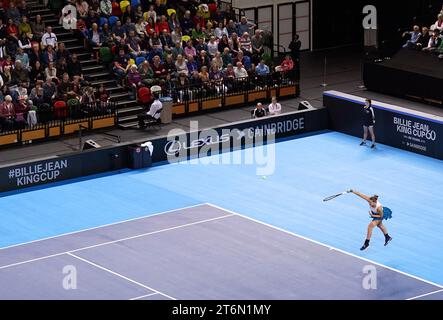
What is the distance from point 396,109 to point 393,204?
6886 mm

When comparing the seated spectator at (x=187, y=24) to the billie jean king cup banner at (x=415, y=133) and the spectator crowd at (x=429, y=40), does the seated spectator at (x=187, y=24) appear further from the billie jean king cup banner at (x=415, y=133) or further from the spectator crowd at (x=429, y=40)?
the billie jean king cup banner at (x=415, y=133)

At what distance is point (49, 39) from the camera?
44219 mm

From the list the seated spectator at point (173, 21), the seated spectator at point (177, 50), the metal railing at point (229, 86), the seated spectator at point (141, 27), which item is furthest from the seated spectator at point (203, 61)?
the seated spectator at point (141, 27)

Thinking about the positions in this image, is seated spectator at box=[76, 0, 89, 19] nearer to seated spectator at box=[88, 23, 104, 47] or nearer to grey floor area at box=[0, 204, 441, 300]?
seated spectator at box=[88, 23, 104, 47]

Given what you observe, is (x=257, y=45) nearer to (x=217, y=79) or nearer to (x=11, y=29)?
(x=217, y=79)

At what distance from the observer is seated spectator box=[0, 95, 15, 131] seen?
4072 centimetres

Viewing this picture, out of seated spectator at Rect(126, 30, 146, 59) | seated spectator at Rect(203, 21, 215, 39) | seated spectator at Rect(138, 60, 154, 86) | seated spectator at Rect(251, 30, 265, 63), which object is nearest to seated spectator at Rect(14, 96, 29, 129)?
seated spectator at Rect(138, 60, 154, 86)

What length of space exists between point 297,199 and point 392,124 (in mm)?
7167

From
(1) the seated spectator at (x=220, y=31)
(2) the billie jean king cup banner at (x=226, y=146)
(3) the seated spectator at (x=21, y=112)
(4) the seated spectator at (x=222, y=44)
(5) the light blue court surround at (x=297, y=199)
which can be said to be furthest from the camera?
(1) the seated spectator at (x=220, y=31)

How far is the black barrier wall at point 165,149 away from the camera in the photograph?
38.4 m

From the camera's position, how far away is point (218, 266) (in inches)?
1249

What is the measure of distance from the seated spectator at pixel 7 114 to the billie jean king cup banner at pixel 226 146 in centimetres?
546
